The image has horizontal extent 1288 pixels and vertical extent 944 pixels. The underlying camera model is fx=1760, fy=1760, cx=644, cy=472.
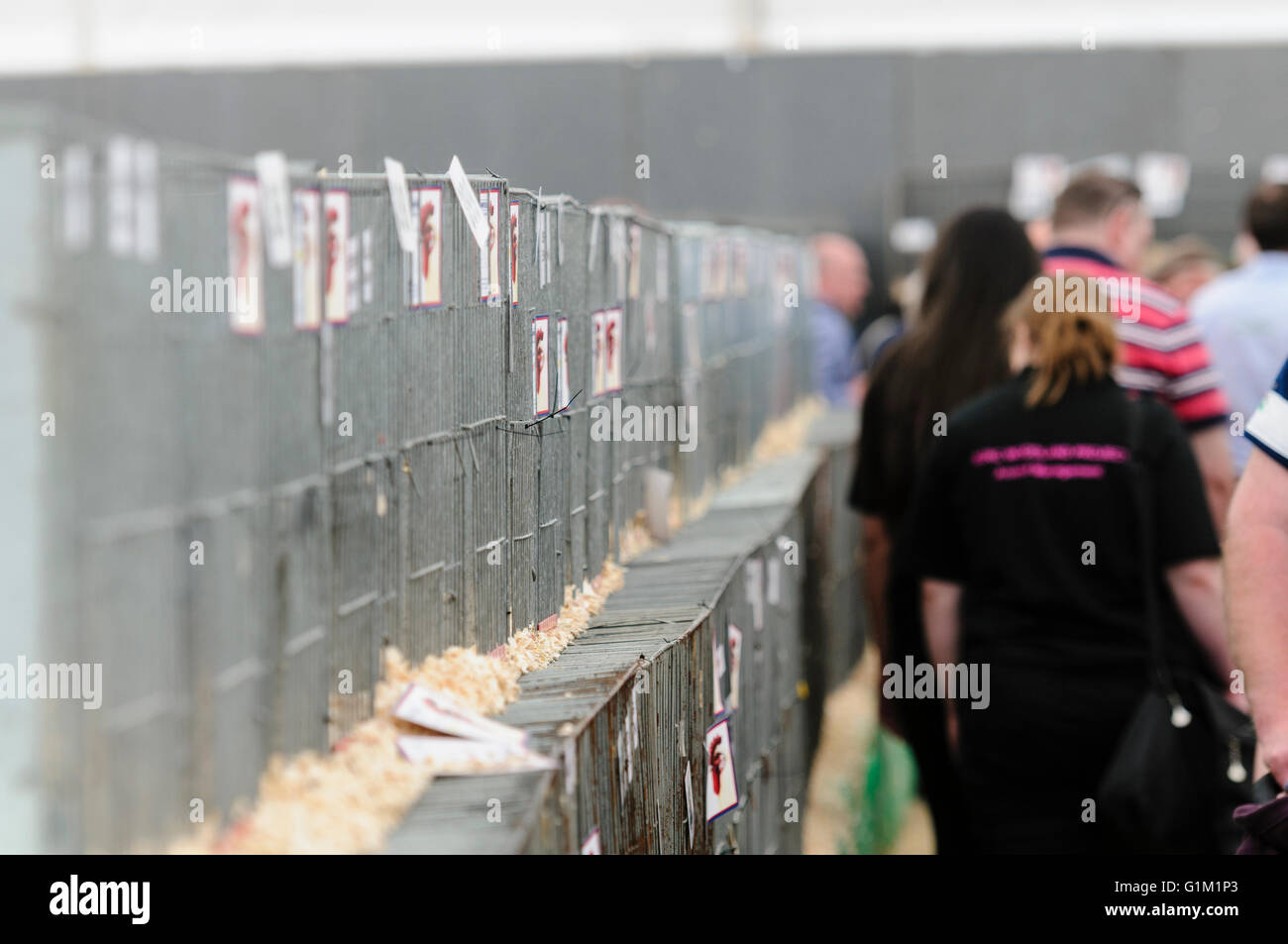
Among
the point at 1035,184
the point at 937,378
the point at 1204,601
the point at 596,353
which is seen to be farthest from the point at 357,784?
the point at 1035,184

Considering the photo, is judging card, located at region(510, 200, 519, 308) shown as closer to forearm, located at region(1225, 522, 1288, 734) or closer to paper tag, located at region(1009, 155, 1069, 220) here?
forearm, located at region(1225, 522, 1288, 734)

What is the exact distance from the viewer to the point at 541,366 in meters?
2.57

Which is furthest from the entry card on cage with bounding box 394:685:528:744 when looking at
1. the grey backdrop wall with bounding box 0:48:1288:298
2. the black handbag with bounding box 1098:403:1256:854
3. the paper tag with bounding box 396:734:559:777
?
the grey backdrop wall with bounding box 0:48:1288:298

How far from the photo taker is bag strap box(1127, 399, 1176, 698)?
349 centimetres

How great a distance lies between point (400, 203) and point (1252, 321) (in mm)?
3372

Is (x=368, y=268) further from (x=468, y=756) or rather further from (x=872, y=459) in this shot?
(x=872, y=459)

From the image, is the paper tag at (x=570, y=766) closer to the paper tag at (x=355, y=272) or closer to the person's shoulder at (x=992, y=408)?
the paper tag at (x=355, y=272)

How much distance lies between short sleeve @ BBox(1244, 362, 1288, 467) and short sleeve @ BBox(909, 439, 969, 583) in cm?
137

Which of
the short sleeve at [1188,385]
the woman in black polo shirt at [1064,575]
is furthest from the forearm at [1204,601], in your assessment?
the short sleeve at [1188,385]

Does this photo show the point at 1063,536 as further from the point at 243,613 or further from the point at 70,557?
the point at 70,557

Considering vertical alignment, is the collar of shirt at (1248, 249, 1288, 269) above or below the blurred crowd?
above

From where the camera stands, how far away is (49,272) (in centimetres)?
140

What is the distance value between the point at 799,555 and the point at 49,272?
3.35 metres

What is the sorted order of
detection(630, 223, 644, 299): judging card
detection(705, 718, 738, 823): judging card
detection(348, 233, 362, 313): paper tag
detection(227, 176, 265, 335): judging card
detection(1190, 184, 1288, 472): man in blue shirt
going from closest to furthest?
detection(227, 176, 265, 335): judging card < detection(348, 233, 362, 313): paper tag < detection(705, 718, 738, 823): judging card < detection(630, 223, 644, 299): judging card < detection(1190, 184, 1288, 472): man in blue shirt
